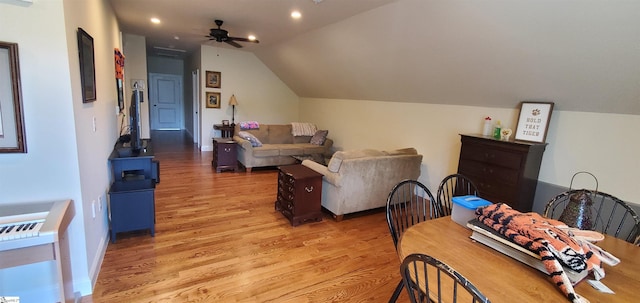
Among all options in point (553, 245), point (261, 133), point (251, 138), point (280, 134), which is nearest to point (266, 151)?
point (251, 138)

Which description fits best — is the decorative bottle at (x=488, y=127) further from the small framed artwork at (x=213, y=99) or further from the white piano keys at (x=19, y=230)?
the small framed artwork at (x=213, y=99)

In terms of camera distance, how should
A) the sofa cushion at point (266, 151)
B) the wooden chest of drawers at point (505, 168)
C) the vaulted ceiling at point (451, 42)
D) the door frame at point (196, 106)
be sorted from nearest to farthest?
the vaulted ceiling at point (451, 42)
the wooden chest of drawers at point (505, 168)
the sofa cushion at point (266, 151)
the door frame at point (196, 106)

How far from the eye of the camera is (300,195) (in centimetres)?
336

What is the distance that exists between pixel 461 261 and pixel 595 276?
19.2 inches

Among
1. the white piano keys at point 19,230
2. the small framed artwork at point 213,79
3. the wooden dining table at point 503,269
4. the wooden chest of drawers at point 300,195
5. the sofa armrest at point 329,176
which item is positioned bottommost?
the wooden chest of drawers at point 300,195

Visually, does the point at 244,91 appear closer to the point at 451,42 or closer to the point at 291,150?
the point at 291,150

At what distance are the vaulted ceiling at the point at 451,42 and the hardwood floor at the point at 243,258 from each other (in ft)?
6.53

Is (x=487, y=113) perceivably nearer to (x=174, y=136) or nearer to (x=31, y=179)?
(x=31, y=179)

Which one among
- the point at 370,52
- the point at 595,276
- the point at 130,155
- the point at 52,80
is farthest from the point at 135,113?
the point at 595,276

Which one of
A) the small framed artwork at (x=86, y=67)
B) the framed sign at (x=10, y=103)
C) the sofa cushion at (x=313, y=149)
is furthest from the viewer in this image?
the sofa cushion at (x=313, y=149)

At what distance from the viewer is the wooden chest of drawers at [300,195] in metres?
3.35

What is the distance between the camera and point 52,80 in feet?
5.80

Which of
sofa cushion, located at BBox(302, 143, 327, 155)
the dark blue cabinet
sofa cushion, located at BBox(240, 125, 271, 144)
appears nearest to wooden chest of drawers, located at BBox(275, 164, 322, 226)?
the dark blue cabinet

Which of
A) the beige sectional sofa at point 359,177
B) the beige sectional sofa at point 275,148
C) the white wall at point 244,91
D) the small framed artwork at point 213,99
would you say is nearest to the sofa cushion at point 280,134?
the beige sectional sofa at point 275,148
